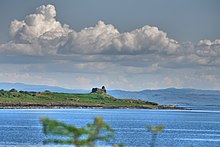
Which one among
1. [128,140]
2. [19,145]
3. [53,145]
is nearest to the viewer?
[53,145]

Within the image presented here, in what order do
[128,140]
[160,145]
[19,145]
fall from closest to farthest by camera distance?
1. [19,145]
2. [160,145]
3. [128,140]

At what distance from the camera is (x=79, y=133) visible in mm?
22219

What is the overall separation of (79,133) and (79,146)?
0.55 m

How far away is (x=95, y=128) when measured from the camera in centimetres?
2233

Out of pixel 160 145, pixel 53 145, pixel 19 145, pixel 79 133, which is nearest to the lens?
pixel 79 133

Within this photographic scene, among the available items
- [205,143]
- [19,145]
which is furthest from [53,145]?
[205,143]

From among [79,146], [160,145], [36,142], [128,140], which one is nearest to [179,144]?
[160,145]

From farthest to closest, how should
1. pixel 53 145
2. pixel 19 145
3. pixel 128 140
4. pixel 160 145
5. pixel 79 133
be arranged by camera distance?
pixel 128 140, pixel 160 145, pixel 19 145, pixel 53 145, pixel 79 133

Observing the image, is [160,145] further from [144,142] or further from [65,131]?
[65,131]

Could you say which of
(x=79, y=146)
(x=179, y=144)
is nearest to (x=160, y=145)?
(x=179, y=144)

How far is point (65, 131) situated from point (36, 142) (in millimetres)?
88580

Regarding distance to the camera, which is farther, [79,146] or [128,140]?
[128,140]

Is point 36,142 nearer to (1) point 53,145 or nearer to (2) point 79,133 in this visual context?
(1) point 53,145

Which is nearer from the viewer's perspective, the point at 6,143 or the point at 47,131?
the point at 47,131
